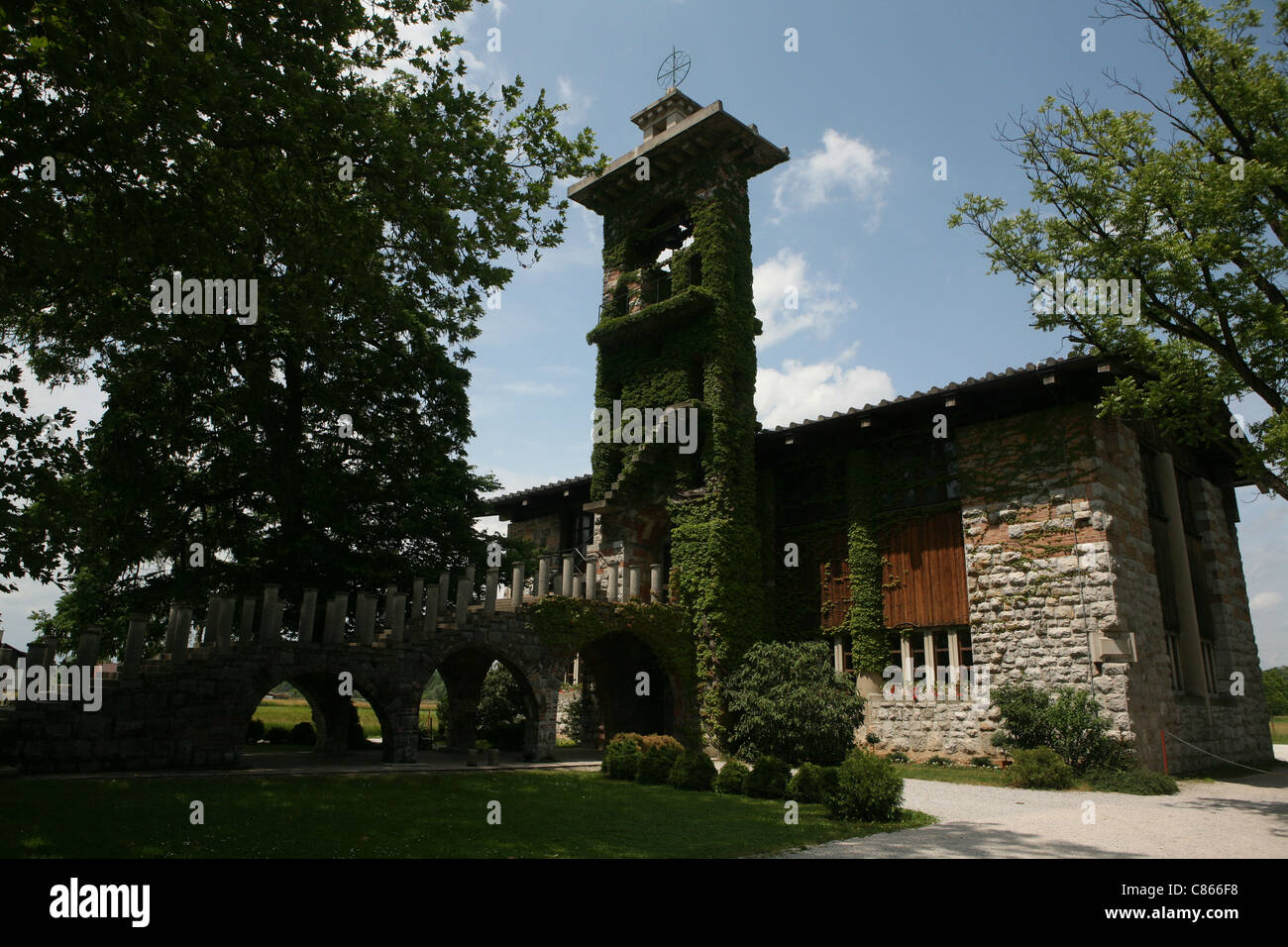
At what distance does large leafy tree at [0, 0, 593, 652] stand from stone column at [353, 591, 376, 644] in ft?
13.2

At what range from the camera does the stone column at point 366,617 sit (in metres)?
16.3

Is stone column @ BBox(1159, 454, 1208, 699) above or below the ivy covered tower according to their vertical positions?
below

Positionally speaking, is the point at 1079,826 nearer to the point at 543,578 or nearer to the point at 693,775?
the point at 693,775

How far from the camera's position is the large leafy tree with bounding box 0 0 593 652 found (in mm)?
9531

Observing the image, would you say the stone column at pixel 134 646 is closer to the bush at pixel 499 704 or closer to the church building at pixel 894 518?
the church building at pixel 894 518

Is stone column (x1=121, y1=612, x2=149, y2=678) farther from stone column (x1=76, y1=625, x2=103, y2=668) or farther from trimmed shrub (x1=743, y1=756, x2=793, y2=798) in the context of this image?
trimmed shrub (x1=743, y1=756, x2=793, y2=798)

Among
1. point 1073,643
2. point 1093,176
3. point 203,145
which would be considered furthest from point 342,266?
point 1073,643

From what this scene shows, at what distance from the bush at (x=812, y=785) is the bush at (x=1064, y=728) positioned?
21.8ft

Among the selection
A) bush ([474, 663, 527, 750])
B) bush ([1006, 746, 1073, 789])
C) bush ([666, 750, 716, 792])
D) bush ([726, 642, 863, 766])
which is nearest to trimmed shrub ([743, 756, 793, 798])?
bush ([666, 750, 716, 792])

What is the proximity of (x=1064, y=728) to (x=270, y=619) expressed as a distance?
1594 cm

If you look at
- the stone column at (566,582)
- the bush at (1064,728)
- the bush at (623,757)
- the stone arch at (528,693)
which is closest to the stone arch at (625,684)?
the stone column at (566,582)

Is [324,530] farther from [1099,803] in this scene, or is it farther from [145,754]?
[1099,803]

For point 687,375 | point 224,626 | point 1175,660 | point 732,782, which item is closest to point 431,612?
point 224,626

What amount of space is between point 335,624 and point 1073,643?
617 inches
